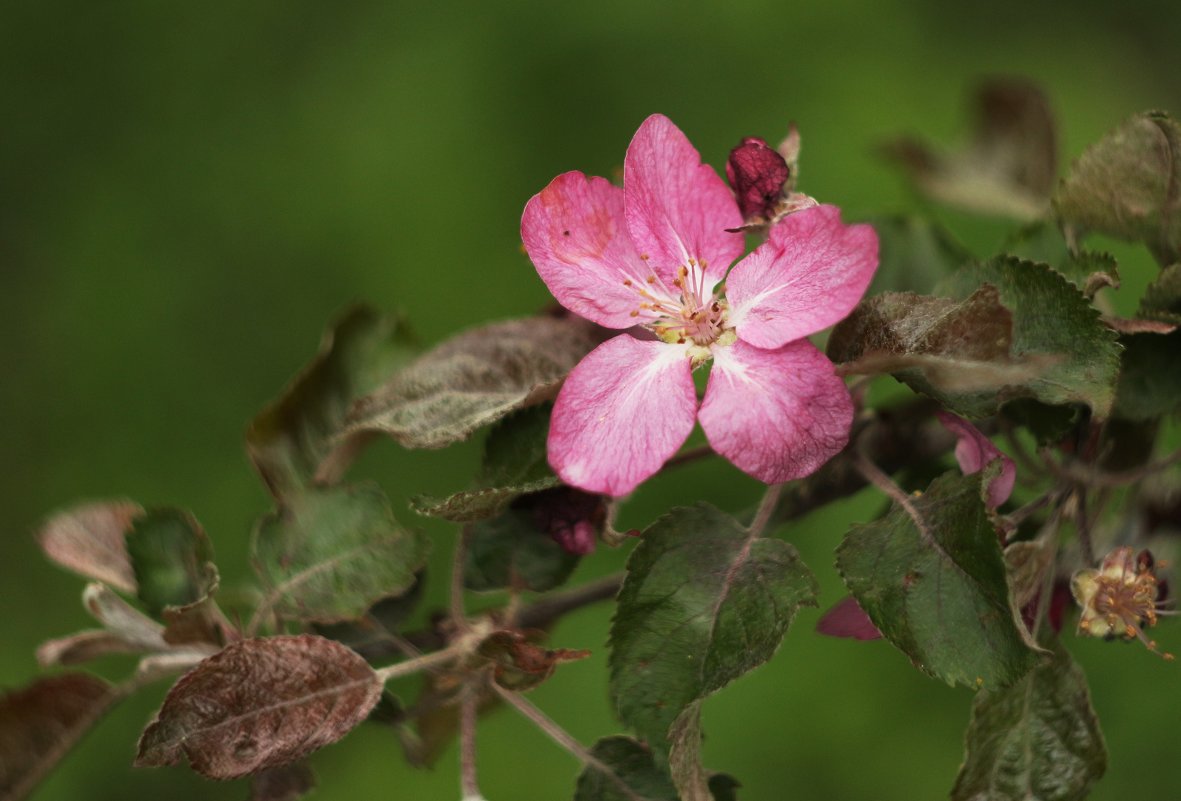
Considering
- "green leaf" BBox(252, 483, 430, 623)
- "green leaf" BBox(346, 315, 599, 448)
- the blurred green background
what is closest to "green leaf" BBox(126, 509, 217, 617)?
"green leaf" BBox(252, 483, 430, 623)

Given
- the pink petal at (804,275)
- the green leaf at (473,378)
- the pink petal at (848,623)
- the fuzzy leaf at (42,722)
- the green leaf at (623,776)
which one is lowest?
the green leaf at (623,776)

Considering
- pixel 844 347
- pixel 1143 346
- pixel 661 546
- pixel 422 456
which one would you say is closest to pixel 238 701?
pixel 661 546

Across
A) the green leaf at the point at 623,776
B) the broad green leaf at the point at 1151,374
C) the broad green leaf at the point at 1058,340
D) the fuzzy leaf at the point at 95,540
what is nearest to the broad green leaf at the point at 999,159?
the broad green leaf at the point at 1151,374

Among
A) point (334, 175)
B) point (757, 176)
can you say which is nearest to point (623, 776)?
point (757, 176)

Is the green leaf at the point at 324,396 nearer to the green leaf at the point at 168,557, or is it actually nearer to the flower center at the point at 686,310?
the green leaf at the point at 168,557

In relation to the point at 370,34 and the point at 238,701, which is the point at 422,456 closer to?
the point at 370,34
